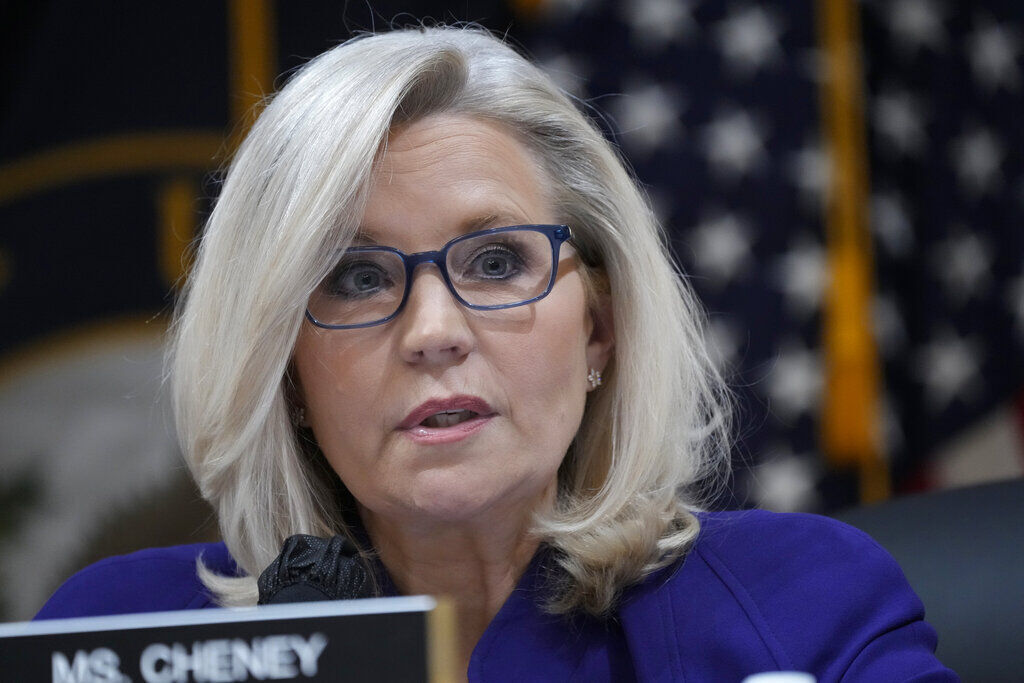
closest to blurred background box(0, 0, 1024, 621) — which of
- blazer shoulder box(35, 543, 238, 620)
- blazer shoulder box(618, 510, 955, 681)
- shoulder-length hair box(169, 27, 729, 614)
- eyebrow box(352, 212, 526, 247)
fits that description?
blazer shoulder box(35, 543, 238, 620)

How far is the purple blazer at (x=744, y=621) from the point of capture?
1.34 metres

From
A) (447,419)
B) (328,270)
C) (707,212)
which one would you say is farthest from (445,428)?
(707,212)

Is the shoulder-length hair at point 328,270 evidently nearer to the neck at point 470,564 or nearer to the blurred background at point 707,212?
the neck at point 470,564

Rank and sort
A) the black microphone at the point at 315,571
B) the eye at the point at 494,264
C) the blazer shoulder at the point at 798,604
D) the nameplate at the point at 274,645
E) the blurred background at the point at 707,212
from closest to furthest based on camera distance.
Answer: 1. the nameplate at the point at 274,645
2. the black microphone at the point at 315,571
3. the blazer shoulder at the point at 798,604
4. the eye at the point at 494,264
5. the blurred background at the point at 707,212

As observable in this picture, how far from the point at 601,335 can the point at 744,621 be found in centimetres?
44

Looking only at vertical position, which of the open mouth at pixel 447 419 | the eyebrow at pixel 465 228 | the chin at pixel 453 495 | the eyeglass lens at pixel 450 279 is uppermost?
the eyebrow at pixel 465 228

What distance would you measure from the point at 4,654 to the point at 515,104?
3.29 ft

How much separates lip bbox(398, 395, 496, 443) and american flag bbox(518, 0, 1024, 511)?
186cm

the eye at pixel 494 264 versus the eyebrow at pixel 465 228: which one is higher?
the eyebrow at pixel 465 228

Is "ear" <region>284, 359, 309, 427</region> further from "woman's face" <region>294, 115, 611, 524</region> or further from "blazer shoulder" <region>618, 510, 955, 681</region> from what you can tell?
"blazer shoulder" <region>618, 510, 955, 681</region>

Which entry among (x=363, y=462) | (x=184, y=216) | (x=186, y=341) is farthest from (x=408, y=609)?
(x=184, y=216)

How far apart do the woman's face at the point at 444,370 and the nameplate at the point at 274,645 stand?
0.60 metres

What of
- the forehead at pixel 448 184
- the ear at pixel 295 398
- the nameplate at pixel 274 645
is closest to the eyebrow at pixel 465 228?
the forehead at pixel 448 184

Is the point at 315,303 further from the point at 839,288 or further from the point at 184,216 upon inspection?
the point at 839,288
